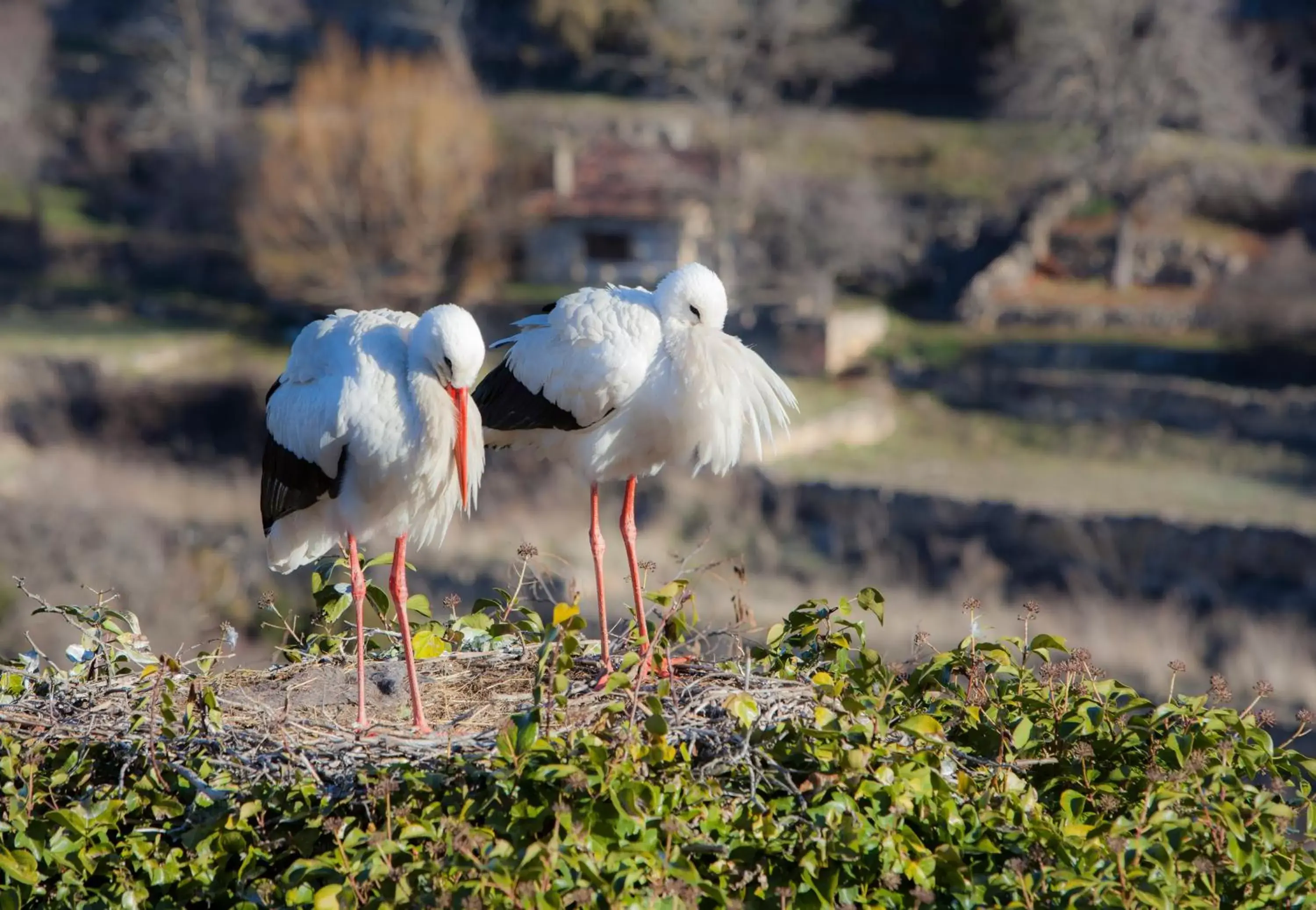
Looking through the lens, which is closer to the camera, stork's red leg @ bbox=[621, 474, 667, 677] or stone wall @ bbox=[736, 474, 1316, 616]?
stork's red leg @ bbox=[621, 474, 667, 677]

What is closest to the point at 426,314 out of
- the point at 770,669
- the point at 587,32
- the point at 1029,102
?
the point at 770,669

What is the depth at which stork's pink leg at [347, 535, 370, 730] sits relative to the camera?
4.43 m

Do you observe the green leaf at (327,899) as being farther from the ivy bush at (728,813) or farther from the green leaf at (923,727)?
the green leaf at (923,727)

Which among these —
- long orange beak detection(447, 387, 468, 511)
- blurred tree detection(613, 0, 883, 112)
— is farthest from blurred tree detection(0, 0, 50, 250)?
long orange beak detection(447, 387, 468, 511)

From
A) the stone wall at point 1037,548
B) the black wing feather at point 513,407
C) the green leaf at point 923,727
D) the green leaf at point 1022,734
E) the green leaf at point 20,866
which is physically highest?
the black wing feather at point 513,407

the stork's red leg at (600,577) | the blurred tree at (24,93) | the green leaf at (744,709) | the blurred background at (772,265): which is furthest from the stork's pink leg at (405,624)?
the blurred tree at (24,93)

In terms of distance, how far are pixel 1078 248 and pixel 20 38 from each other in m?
29.9

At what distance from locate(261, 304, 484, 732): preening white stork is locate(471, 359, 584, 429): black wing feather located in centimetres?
45

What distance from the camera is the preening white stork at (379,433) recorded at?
4.58m

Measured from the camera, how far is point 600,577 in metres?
5.24

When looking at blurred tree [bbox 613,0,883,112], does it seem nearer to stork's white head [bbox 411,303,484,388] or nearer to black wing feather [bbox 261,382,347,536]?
Answer: black wing feather [bbox 261,382,347,536]

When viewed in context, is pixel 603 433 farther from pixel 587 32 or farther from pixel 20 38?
pixel 20 38

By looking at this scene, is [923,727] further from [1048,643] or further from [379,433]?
[379,433]

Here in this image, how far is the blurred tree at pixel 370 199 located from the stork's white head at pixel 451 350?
27371mm
